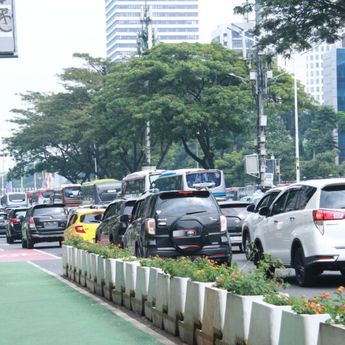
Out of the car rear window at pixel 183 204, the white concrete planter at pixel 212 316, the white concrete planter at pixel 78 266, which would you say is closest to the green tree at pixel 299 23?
the car rear window at pixel 183 204

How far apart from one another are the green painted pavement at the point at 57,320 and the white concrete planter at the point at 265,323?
268cm

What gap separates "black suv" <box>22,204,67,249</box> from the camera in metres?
36.3

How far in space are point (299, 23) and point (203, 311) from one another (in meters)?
20.2

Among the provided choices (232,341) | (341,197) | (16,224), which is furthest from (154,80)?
(232,341)

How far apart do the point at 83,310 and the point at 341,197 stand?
4.26 metres

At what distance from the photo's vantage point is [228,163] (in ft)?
280

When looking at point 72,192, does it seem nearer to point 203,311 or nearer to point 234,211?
point 234,211

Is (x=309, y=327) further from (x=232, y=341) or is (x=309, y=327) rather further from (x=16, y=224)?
(x=16, y=224)

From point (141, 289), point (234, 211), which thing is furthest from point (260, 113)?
point (141, 289)

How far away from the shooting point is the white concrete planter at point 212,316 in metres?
8.41

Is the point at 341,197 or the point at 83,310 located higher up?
the point at 341,197

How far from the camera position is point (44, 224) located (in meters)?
36.4

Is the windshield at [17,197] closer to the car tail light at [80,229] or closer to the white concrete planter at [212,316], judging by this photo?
the car tail light at [80,229]

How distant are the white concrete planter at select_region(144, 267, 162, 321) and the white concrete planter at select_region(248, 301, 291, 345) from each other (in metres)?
3.88
